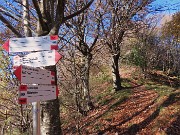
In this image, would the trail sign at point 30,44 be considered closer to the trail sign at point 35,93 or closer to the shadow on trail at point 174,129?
the trail sign at point 35,93

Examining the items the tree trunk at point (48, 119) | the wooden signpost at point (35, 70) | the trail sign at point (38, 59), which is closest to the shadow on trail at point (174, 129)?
the tree trunk at point (48, 119)

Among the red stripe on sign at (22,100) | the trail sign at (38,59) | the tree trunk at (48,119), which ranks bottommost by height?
the tree trunk at (48,119)

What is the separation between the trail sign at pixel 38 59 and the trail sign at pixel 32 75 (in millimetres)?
159

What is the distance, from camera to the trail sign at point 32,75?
300 centimetres

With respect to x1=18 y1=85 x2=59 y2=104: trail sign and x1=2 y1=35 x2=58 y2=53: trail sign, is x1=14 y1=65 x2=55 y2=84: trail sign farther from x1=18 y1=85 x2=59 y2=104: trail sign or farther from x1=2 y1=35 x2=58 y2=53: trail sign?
x1=2 y1=35 x2=58 y2=53: trail sign

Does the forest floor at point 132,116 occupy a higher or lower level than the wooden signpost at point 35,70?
lower

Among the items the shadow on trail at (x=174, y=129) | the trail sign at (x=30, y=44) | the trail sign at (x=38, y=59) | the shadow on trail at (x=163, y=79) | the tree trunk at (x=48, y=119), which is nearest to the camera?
the trail sign at (x=38, y=59)

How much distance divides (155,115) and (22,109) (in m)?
4.03

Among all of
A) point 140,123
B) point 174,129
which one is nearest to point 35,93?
point 174,129

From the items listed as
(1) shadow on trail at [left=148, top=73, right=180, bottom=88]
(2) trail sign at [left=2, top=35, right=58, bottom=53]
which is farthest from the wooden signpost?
(1) shadow on trail at [left=148, top=73, right=180, bottom=88]

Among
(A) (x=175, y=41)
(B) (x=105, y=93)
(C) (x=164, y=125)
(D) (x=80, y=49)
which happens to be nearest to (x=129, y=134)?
(C) (x=164, y=125)

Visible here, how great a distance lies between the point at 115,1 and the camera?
11.2m

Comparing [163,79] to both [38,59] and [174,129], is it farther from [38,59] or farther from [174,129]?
[38,59]

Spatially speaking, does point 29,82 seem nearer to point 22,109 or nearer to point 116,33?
point 22,109
